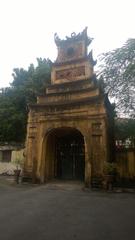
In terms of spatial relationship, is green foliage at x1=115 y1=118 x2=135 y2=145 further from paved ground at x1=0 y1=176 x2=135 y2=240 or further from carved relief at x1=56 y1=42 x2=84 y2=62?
carved relief at x1=56 y1=42 x2=84 y2=62

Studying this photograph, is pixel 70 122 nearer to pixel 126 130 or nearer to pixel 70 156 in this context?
pixel 70 156

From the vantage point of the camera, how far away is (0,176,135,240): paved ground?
5.05 metres

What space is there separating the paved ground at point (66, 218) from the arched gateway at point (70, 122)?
12.7ft

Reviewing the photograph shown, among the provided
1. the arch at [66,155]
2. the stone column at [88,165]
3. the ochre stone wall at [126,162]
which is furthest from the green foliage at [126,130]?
the stone column at [88,165]

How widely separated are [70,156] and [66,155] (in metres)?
0.32

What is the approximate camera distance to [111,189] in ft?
37.4

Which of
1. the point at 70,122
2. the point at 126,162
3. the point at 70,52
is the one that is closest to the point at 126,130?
the point at 126,162


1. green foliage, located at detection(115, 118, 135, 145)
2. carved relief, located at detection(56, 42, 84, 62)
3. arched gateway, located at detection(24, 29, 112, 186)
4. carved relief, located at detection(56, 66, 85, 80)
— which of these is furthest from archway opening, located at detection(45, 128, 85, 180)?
carved relief, located at detection(56, 42, 84, 62)

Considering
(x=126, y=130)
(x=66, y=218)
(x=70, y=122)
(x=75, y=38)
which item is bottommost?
(x=66, y=218)

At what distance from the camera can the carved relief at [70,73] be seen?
52.5 feet

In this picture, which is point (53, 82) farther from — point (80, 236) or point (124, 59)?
point (80, 236)

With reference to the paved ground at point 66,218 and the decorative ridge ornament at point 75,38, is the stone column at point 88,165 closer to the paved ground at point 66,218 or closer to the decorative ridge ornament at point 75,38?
the paved ground at point 66,218

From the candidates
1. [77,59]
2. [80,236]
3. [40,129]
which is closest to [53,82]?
[77,59]

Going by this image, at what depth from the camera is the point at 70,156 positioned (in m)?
16.6
